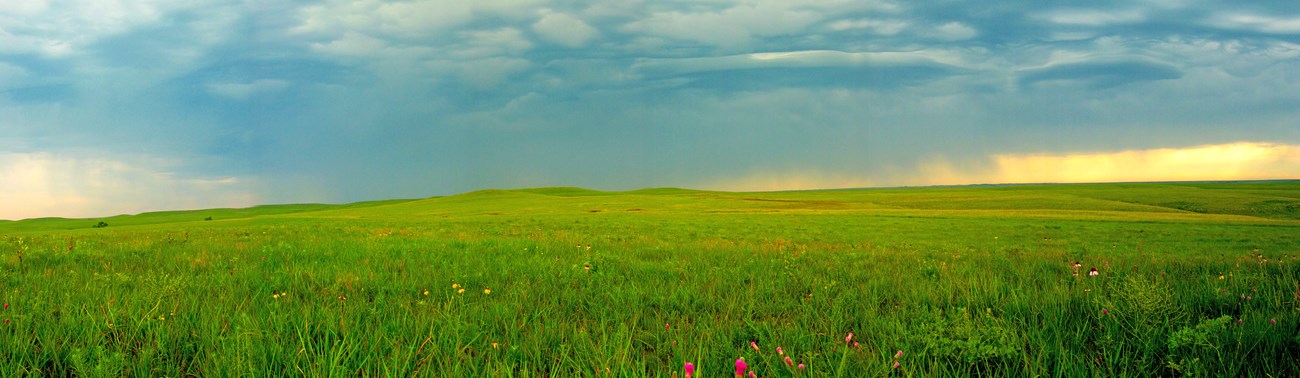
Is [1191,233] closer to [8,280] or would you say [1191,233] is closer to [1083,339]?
[1083,339]

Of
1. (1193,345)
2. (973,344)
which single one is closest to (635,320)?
(973,344)

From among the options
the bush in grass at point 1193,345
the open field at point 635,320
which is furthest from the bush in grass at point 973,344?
the bush in grass at point 1193,345

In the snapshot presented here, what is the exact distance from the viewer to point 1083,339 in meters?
3.46

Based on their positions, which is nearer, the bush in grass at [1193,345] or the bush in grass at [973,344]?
the bush in grass at [1193,345]

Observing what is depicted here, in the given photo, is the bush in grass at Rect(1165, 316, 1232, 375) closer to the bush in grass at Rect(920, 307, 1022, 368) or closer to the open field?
the open field

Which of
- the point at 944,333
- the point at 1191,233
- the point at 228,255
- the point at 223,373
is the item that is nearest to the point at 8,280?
the point at 228,255

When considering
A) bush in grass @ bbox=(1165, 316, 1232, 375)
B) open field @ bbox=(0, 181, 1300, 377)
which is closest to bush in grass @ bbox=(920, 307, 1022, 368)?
open field @ bbox=(0, 181, 1300, 377)

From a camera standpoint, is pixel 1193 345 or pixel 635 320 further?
pixel 635 320

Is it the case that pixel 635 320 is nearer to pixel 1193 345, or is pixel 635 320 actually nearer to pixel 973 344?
pixel 973 344

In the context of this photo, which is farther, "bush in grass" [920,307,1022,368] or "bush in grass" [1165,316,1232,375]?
"bush in grass" [920,307,1022,368]

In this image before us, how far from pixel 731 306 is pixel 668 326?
3.24 ft

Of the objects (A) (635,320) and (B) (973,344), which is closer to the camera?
(B) (973,344)

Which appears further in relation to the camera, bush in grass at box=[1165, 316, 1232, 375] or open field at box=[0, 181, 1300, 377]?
open field at box=[0, 181, 1300, 377]

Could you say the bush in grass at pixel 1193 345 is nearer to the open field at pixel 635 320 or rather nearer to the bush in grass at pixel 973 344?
the open field at pixel 635 320
